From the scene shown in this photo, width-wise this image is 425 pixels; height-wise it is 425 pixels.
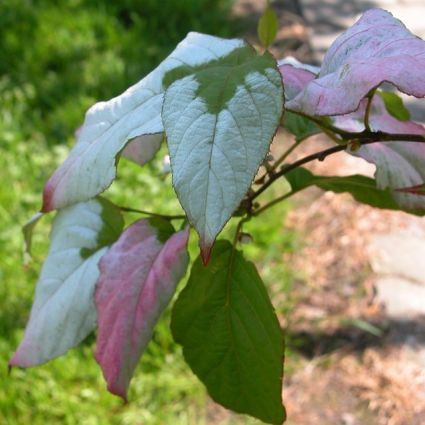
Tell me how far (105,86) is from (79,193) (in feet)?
7.45

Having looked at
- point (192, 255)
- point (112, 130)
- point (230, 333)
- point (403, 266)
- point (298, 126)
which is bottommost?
point (403, 266)

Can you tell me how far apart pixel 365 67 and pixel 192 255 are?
151 centimetres

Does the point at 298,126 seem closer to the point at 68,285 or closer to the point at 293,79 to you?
the point at 293,79

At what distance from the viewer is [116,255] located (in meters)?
0.60

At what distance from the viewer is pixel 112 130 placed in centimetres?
50

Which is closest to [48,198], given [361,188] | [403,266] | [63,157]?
[361,188]

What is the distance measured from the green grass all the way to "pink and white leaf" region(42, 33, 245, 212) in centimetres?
26

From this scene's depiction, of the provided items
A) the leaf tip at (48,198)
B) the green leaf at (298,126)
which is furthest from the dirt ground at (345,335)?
the leaf tip at (48,198)

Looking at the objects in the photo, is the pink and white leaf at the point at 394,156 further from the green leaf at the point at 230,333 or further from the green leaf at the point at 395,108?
the green leaf at the point at 230,333

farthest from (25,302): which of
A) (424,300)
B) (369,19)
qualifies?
(369,19)

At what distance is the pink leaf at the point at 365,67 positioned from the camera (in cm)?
39

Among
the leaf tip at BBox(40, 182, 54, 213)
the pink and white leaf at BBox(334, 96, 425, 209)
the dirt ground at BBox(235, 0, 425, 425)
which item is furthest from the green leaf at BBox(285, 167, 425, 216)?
the dirt ground at BBox(235, 0, 425, 425)

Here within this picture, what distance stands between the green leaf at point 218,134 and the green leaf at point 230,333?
0.21 meters

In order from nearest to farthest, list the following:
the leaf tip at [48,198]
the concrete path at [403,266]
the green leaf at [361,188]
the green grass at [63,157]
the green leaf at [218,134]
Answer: the green leaf at [218,134] → the leaf tip at [48,198] → the green leaf at [361,188] → the green grass at [63,157] → the concrete path at [403,266]
